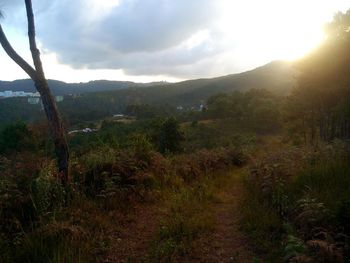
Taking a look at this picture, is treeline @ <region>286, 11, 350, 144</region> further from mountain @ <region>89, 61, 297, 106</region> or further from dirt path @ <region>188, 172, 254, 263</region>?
mountain @ <region>89, 61, 297, 106</region>

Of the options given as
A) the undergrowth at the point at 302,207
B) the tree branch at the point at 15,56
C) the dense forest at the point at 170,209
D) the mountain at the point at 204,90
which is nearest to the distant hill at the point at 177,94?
the mountain at the point at 204,90

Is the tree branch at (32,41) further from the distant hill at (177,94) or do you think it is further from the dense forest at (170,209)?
the distant hill at (177,94)

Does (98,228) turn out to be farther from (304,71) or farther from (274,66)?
(274,66)

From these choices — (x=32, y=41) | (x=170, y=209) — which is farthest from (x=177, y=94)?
(x=170, y=209)

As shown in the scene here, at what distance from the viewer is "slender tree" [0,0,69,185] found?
706 centimetres

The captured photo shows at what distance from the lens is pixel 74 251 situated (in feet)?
15.6

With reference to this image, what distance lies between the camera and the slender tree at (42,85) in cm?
706

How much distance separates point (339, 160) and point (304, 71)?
853 inches

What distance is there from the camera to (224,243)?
5.68 meters

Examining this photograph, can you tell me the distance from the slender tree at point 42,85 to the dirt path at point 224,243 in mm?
2933

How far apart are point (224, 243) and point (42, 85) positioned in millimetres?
4358

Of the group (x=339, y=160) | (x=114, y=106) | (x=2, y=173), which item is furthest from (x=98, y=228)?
(x=114, y=106)

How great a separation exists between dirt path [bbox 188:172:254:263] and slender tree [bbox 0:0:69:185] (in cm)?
293

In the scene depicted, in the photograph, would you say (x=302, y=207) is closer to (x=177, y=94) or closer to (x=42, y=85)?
(x=42, y=85)
